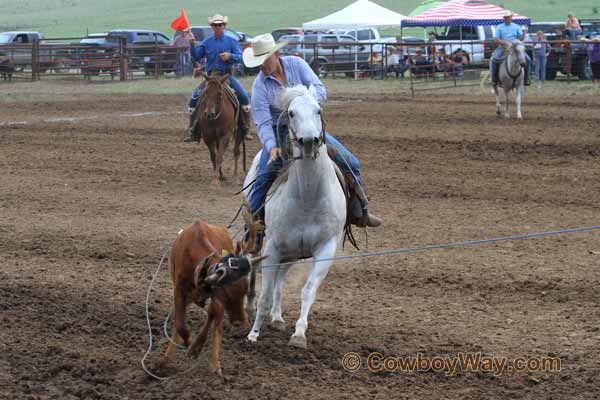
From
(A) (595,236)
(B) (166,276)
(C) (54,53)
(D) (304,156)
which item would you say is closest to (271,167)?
(D) (304,156)

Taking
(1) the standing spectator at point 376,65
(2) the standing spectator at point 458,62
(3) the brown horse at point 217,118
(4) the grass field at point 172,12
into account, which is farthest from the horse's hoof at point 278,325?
(4) the grass field at point 172,12

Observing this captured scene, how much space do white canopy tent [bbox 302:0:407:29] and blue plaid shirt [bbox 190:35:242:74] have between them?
29146mm

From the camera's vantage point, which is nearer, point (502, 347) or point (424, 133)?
point (502, 347)

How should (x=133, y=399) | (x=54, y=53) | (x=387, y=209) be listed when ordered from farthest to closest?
(x=54, y=53), (x=387, y=209), (x=133, y=399)

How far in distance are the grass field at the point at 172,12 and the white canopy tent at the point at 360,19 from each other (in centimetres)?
2110

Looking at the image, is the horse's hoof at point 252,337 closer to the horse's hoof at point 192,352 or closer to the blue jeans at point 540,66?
the horse's hoof at point 192,352

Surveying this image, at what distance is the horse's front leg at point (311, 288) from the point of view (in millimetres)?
6281

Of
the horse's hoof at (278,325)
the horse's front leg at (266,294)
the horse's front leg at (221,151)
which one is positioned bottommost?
the horse's hoof at (278,325)

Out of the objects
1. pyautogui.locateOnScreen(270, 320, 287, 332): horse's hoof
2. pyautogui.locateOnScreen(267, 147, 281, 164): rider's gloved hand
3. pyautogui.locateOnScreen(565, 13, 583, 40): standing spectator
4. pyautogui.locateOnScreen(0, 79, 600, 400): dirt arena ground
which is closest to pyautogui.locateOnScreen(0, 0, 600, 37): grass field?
pyautogui.locateOnScreen(565, 13, 583, 40): standing spectator

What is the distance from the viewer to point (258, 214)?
276 inches

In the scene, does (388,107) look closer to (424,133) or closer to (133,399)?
(424,133)

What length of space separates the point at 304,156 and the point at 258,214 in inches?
40.6

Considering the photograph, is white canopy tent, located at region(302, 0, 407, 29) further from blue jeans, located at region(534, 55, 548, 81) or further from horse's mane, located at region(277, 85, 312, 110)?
horse's mane, located at region(277, 85, 312, 110)

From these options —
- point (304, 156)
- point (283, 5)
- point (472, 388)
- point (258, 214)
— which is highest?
point (283, 5)
